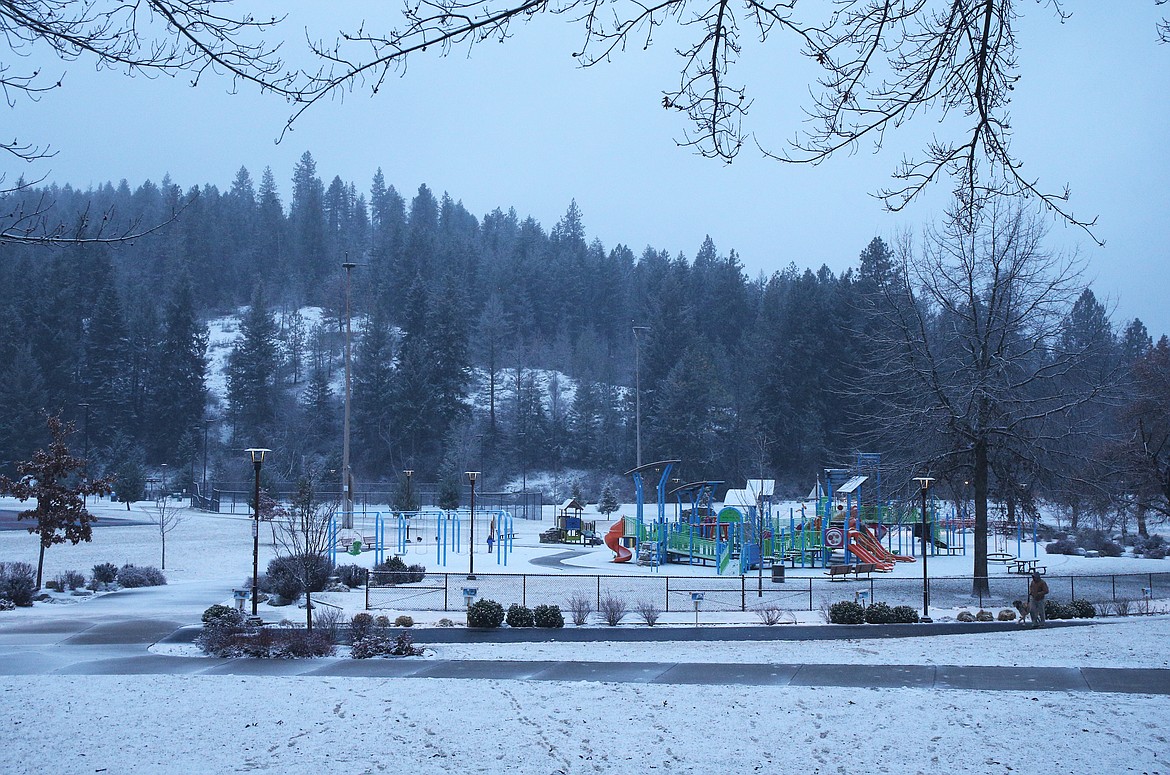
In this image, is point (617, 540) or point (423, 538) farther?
point (423, 538)

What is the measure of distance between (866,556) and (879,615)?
14.3m

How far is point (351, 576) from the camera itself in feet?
96.0

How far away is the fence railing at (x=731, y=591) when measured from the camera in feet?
84.0

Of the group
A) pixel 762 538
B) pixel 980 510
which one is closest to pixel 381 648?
pixel 980 510

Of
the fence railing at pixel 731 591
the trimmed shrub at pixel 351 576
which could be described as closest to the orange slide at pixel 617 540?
the fence railing at pixel 731 591

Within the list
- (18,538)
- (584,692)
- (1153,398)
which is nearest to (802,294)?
(1153,398)

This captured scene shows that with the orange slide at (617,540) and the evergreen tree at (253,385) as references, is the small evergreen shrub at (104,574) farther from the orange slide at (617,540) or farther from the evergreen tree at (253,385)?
A: the evergreen tree at (253,385)

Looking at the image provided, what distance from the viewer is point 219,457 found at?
85875mm

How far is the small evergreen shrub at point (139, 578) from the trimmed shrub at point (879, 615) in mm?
20700

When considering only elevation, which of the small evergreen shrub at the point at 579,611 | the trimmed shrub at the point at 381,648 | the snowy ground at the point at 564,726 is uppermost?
the snowy ground at the point at 564,726

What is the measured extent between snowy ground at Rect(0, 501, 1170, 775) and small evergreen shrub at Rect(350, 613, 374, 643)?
10.9 ft

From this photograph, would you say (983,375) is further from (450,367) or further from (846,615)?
(450,367)

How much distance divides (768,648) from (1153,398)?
28.3m

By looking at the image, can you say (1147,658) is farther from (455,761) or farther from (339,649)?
(339,649)
